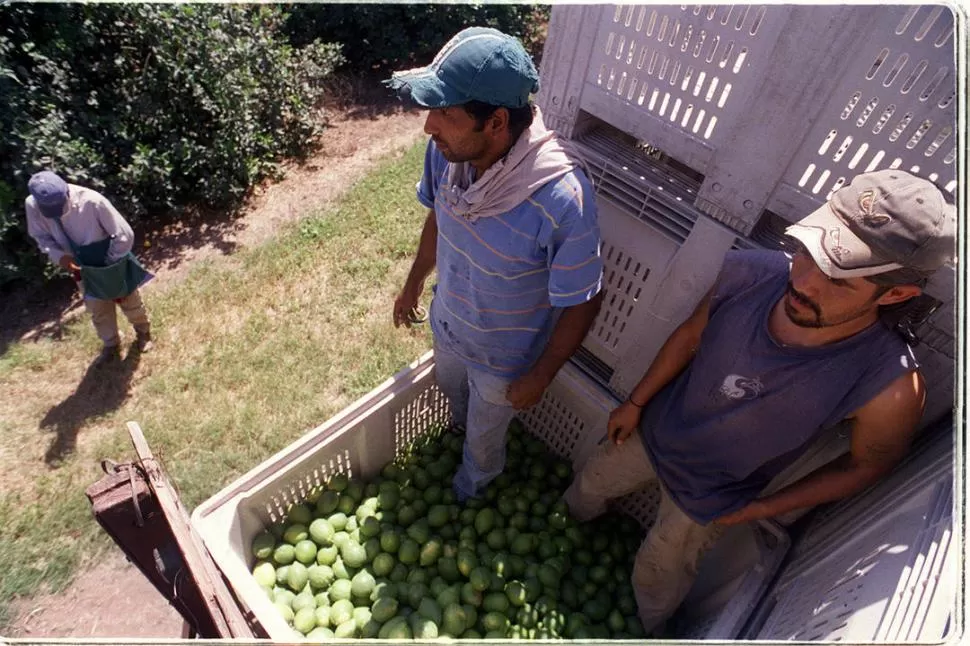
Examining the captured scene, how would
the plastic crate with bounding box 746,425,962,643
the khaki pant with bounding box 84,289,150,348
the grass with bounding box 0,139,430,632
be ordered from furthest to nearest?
Answer: the khaki pant with bounding box 84,289,150,348, the grass with bounding box 0,139,430,632, the plastic crate with bounding box 746,425,962,643

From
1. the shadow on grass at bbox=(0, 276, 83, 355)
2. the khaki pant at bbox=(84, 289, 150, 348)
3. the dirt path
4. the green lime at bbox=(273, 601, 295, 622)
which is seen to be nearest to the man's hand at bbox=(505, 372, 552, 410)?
the green lime at bbox=(273, 601, 295, 622)

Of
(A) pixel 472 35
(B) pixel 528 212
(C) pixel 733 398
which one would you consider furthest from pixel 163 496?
(C) pixel 733 398

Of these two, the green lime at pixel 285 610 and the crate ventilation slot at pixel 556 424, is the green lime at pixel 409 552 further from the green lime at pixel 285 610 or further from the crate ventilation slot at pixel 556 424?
the crate ventilation slot at pixel 556 424

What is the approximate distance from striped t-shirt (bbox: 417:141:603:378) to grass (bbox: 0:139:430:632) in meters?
2.35

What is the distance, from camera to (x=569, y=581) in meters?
3.76

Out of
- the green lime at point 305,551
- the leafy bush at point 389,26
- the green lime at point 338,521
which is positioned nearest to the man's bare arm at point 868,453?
the green lime at point 338,521

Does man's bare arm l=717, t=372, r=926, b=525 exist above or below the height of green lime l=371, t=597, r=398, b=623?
above

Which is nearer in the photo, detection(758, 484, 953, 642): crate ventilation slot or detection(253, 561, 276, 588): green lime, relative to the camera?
detection(758, 484, 953, 642): crate ventilation slot

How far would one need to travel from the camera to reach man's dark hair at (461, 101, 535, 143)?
2508 mm

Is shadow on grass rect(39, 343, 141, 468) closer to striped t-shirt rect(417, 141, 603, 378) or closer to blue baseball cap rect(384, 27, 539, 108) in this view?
striped t-shirt rect(417, 141, 603, 378)

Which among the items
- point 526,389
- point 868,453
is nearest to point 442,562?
point 526,389

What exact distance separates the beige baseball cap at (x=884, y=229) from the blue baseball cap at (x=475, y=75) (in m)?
1.33

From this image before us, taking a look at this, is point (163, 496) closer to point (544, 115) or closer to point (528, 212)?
point (528, 212)

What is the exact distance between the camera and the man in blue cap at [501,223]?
96.8 inches
